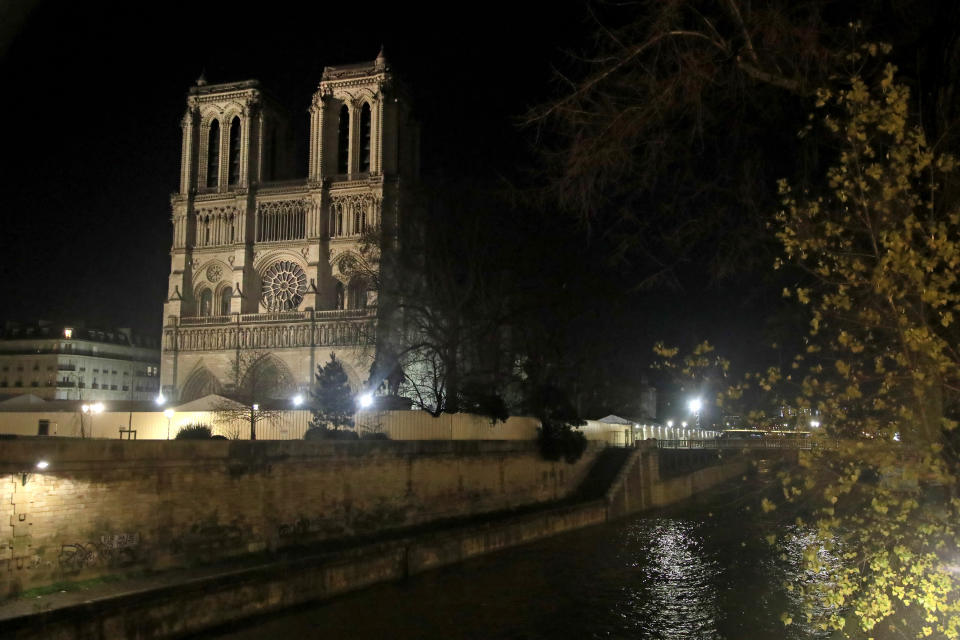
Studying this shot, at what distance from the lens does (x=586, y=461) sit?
109 feet

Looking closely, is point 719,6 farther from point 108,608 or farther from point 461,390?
point 461,390

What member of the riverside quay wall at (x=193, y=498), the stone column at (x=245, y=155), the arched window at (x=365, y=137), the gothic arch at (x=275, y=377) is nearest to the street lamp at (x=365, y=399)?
the riverside quay wall at (x=193, y=498)

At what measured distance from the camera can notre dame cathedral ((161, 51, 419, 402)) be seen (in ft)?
169

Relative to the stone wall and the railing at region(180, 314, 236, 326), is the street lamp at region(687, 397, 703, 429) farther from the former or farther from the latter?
the stone wall

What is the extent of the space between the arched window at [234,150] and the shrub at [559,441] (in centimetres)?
3322

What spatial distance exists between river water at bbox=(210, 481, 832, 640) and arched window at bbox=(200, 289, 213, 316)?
1475 inches

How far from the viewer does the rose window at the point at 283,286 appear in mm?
53438

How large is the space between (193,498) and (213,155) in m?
45.3

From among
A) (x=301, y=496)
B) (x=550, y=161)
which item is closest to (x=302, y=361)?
(x=301, y=496)

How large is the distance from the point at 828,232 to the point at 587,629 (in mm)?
10891

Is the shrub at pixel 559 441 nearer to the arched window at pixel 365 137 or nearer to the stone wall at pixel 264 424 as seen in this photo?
the stone wall at pixel 264 424

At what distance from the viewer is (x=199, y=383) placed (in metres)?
52.4

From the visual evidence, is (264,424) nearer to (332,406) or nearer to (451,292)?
(332,406)

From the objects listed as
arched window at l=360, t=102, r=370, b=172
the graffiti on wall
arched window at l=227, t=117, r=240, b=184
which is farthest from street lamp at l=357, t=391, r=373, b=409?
arched window at l=227, t=117, r=240, b=184
